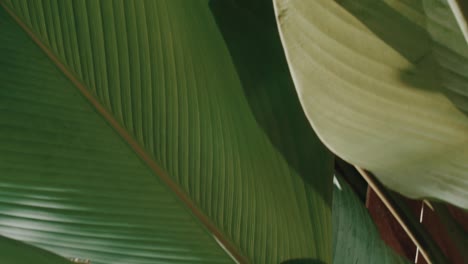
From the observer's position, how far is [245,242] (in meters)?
0.60

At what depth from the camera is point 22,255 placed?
350 millimetres

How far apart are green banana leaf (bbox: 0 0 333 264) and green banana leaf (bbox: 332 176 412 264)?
0.35 feet

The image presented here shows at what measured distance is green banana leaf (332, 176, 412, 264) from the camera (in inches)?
25.8

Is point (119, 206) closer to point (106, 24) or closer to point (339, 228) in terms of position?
point (106, 24)

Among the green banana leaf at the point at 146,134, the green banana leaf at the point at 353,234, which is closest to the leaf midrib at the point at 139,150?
the green banana leaf at the point at 146,134

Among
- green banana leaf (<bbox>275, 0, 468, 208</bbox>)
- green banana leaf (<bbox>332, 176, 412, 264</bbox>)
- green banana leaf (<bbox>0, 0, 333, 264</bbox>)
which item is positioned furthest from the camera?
green banana leaf (<bbox>332, 176, 412, 264</bbox>)

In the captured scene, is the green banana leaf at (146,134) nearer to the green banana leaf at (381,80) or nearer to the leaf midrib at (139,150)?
the leaf midrib at (139,150)

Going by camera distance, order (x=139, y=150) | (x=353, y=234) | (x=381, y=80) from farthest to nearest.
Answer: (x=353, y=234), (x=139, y=150), (x=381, y=80)

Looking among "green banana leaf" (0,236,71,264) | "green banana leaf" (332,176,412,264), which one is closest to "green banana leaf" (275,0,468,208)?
"green banana leaf" (0,236,71,264)

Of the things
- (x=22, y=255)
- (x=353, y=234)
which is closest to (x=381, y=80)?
(x=22, y=255)

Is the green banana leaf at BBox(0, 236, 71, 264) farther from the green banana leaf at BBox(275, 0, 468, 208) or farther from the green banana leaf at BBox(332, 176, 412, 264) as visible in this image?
the green banana leaf at BBox(332, 176, 412, 264)

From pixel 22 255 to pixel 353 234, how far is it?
1.34ft

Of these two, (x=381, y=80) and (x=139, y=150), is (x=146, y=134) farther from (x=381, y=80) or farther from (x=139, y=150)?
(x=381, y=80)

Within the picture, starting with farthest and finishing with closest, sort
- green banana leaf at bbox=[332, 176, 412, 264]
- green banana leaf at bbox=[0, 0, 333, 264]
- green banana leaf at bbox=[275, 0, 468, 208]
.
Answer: green banana leaf at bbox=[332, 176, 412, 264] < green banana leaf at bbox=[0, 0, 333, 264] < green banana leaf at bbox=[275, 0, 468, 208]
